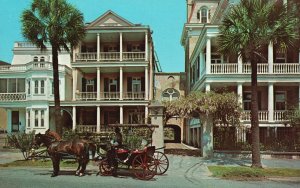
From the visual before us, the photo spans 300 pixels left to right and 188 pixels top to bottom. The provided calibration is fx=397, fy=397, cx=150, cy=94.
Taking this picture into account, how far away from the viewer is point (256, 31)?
61.1ft

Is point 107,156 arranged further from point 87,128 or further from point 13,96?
point 13,96

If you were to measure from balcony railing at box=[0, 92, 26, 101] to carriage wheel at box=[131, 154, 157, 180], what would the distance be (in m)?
30.1

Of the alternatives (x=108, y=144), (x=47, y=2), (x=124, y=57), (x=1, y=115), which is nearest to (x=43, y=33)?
(x=47, y=2)

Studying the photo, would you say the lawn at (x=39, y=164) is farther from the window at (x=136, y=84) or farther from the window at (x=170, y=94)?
the window at (x=170, y=94)

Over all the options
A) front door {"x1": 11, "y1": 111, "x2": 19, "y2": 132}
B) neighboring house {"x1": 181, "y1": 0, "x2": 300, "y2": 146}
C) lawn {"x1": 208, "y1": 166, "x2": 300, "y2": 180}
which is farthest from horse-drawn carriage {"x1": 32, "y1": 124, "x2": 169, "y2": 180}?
front door {"x1": 11, "y1": 111, "x2": 19, "y2": 132}

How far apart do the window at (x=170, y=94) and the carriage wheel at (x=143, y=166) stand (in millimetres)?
29382

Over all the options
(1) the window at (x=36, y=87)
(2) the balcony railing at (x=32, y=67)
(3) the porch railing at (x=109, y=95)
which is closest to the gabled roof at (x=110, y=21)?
(2) the balcony railing at (x=32, y=67)

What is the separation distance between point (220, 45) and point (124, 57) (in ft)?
73.9

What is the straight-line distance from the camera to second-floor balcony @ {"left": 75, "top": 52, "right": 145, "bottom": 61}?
40.2 metres

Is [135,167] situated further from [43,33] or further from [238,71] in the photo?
[238,71]

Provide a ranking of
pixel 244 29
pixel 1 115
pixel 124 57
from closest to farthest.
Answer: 1. pixel 244 29
2. pixel 124 57
3. pixel 1 115

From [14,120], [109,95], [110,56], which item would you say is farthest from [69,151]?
[14,120]

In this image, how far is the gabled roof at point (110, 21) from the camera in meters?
41.1

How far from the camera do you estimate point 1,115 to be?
5256 centimetres
